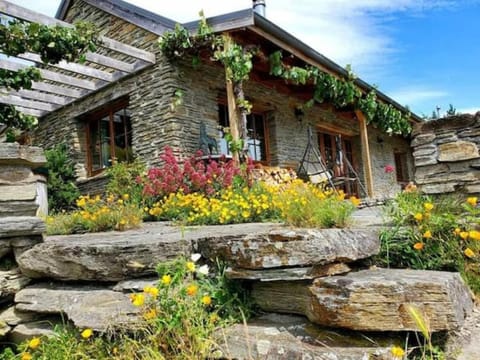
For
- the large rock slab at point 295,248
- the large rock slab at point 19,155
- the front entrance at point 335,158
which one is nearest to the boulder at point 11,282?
the large rock slab at point 19,155

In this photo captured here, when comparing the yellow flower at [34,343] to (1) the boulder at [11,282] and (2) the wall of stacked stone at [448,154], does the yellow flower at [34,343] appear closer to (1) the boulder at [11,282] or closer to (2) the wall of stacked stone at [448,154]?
(1) the boulder at [11,282]

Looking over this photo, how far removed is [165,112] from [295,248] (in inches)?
208

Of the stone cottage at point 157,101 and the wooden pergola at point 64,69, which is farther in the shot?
the stone cottage at point 157,101

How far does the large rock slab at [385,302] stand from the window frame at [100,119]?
6792 mm

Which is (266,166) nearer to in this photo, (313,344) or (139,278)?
(139,278)

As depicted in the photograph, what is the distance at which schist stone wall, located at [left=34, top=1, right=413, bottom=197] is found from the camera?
22.5ft

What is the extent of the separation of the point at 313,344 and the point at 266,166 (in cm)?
653

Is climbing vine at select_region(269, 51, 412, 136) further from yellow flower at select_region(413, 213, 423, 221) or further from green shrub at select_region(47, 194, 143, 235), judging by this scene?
yellow flower at select_region(413, 213, 423, 221)

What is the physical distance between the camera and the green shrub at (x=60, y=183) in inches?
307

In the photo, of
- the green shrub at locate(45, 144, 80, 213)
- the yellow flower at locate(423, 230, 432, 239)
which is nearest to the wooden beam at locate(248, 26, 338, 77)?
the yellow flower at locate(423, 230, 432, 239)

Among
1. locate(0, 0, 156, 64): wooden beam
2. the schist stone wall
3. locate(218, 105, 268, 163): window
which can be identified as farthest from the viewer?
locate(218, 105, 268, 163): window

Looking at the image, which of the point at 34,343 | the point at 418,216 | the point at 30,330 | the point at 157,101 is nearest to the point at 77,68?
the point at 157,101

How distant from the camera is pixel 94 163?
29.2ft

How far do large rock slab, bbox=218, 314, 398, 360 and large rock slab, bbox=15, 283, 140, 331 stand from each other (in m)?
0.54
